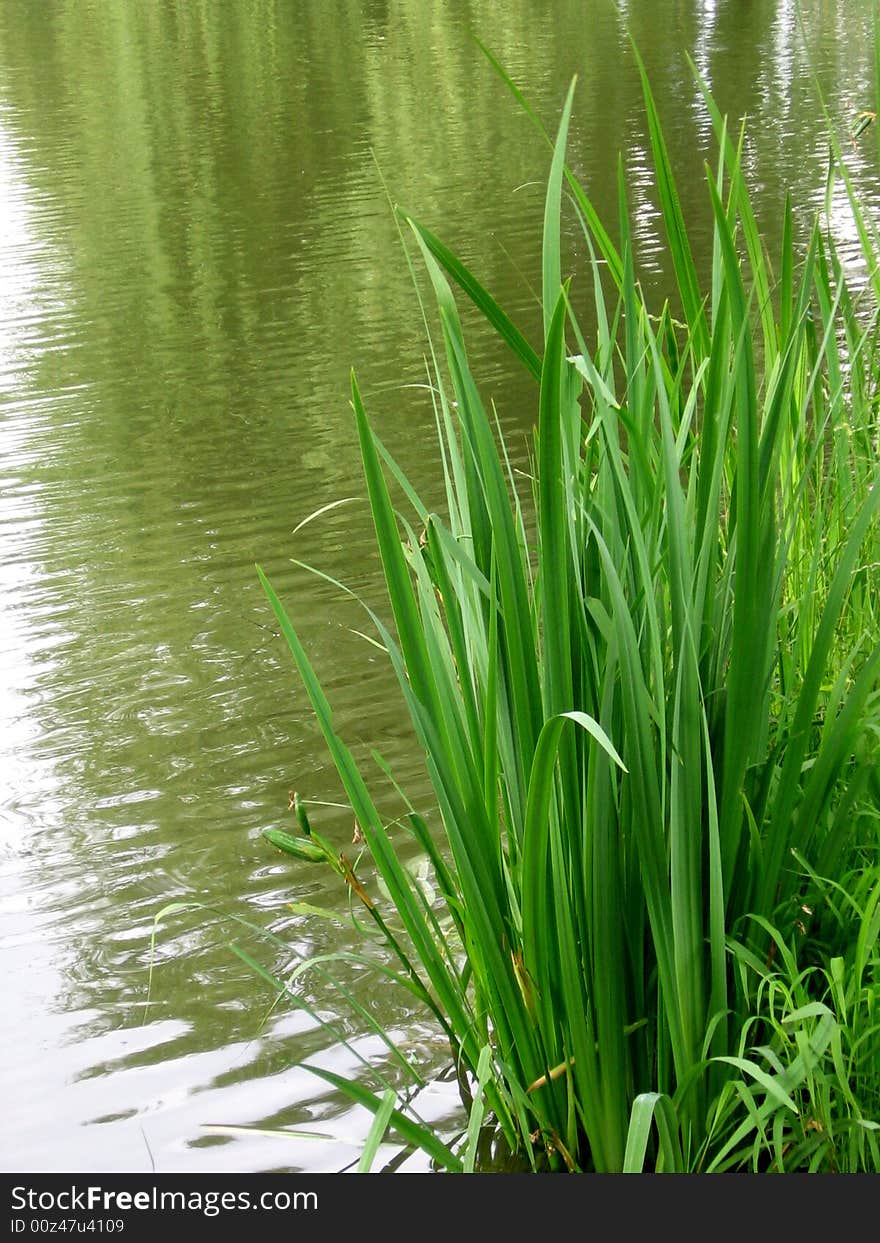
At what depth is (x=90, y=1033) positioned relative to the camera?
2.17 meters

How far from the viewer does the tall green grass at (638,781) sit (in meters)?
1.37

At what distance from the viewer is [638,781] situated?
4.42ft

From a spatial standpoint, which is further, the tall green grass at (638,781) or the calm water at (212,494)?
the calm water at (212,494)

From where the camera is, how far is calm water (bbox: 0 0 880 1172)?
2129 mm

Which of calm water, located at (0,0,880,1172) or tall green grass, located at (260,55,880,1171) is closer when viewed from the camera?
tall green grass, located at (260,55,880,1171)

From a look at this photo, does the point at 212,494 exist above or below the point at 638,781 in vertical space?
below

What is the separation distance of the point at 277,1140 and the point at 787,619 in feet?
3.19

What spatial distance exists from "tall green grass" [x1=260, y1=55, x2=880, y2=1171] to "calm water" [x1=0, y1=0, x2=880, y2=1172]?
364 millimetres

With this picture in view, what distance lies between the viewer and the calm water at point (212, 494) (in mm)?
2129

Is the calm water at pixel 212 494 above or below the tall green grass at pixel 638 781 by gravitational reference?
below

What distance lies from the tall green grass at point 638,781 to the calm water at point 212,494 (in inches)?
14.3

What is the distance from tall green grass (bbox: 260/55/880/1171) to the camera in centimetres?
137

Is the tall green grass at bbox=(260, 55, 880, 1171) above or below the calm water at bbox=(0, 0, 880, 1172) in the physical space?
above

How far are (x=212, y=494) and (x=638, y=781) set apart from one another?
332 centimetres
